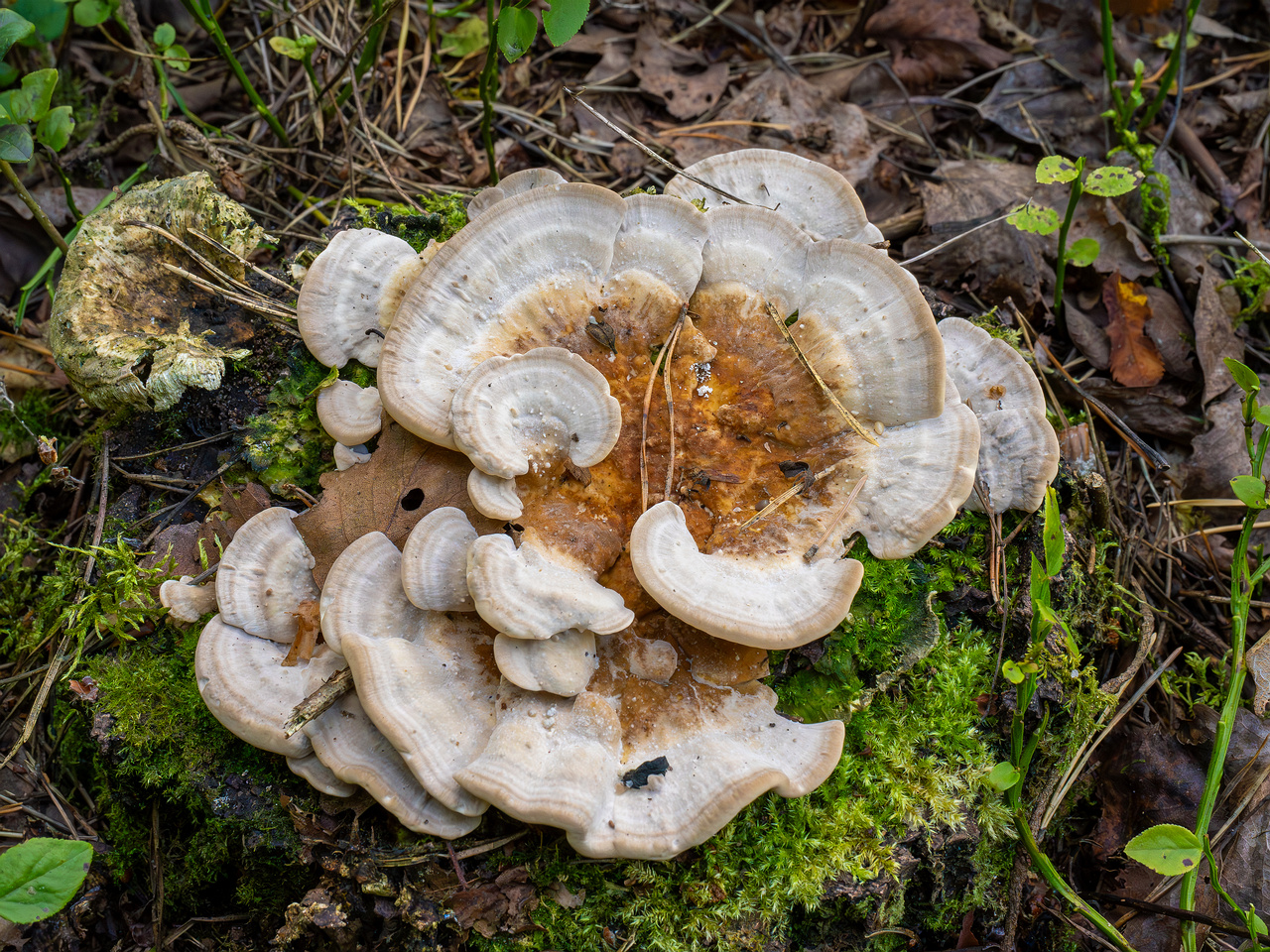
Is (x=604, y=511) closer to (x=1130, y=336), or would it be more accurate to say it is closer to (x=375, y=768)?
(x=375, y=768)

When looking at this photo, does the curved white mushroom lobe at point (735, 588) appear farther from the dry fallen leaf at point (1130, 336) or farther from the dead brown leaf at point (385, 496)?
the dry fallen leaf at point (1130, 336)

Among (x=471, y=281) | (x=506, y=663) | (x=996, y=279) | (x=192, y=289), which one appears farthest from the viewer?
(x=996, y=279)

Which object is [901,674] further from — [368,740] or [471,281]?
[471,281]

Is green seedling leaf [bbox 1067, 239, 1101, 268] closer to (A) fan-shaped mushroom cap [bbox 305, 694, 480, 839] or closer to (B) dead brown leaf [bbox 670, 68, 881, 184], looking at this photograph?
(B) dead brown leaf [bbox 670, 68, 881, 184]

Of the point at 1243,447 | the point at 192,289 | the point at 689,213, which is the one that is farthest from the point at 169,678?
the point at 1243,447

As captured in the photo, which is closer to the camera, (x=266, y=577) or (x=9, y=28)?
(x=266, y=577)

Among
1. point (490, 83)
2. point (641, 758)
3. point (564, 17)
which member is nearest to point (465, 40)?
point (490, 83)

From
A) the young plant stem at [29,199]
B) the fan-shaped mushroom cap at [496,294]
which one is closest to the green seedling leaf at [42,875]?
the fan-shaped mushroom cap at [496,294]
